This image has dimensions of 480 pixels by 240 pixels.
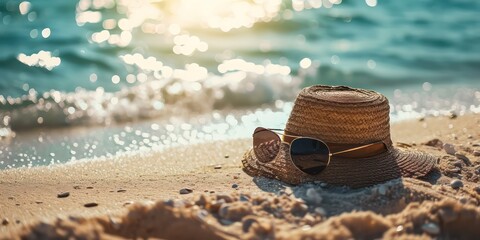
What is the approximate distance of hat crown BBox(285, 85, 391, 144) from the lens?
11.5 ft

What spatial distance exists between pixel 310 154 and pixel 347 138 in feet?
0.81

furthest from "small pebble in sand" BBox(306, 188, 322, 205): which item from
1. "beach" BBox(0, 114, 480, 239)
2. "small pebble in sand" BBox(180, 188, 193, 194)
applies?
"small pebble in sand" BBox(180, 188, 193, 194)

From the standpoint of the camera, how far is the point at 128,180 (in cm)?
393

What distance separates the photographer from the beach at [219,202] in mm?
2660

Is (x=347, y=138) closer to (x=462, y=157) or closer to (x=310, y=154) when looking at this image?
(x=310, y=154)

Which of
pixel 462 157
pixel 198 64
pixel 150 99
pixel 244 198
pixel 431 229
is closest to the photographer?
pixel 431 229

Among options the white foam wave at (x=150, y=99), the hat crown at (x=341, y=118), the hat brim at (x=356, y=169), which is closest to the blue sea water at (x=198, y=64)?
the white foam wave at (x=150, y=99)

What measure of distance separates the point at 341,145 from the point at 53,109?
11.4ft

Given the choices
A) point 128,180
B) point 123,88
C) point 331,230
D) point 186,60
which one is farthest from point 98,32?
point 331,230

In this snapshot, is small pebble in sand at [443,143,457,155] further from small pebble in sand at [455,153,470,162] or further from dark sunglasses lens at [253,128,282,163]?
dark sunglasses lens at [253,128,282,163]

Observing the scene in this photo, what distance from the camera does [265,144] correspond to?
12.4ft

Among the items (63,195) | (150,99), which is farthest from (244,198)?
(150,99)

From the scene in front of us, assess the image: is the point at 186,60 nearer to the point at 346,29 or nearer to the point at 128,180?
the point at 346,29

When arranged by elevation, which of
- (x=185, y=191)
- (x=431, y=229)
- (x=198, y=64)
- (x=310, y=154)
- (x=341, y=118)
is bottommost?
(x=431, y=229)
